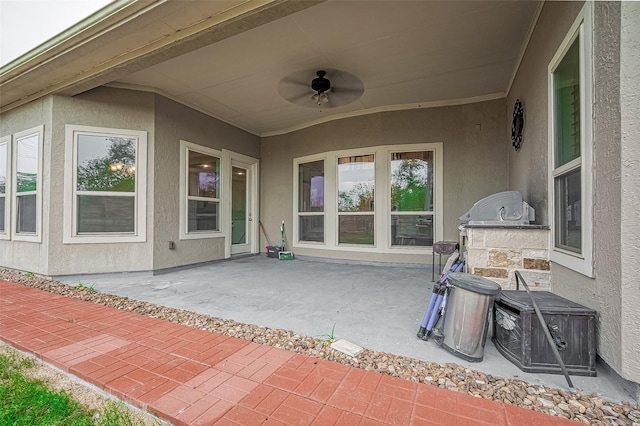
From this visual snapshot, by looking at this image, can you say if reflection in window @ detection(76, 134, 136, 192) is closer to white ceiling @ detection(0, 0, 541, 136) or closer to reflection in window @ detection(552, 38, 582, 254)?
white ceiling @ detection(0, 0, 541, 136)

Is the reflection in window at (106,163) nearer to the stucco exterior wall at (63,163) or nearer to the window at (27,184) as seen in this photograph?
the stucco exterior wall at (63,163)

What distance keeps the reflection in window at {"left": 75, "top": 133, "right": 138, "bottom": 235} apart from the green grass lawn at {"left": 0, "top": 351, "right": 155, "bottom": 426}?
10.5 feet

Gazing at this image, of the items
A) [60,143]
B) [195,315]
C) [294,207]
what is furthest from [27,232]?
[294,207]

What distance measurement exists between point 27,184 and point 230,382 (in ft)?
18.1

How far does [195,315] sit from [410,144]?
15.0ft

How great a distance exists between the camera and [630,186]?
5.08ft

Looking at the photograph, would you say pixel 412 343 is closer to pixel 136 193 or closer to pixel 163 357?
pixel 163 357

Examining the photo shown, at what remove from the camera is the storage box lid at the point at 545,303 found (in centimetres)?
181

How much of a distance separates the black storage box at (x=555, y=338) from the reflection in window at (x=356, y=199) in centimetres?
379

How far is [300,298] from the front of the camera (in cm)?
340

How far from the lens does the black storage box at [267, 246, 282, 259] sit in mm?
6613

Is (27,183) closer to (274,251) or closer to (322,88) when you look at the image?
(274,251)

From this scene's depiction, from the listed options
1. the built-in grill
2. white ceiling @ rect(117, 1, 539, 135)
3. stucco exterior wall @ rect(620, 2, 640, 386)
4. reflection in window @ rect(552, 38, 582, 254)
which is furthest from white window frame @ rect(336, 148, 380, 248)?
stucco exterior wall @ rect(620, 2, 640, 386)

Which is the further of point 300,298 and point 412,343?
point 300,298
